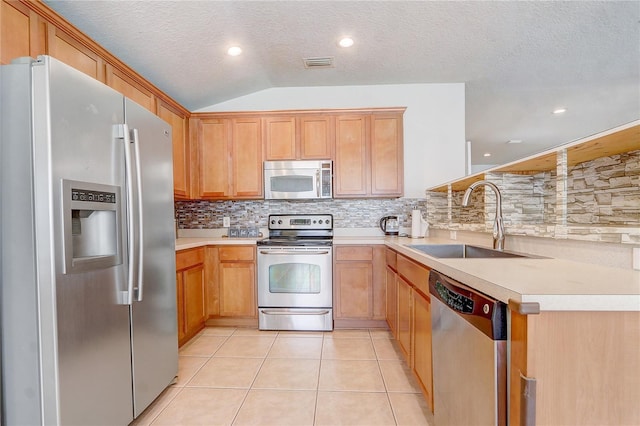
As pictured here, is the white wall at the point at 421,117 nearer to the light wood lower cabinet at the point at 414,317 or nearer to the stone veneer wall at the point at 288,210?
the stone veneer wall at the point at 288,210

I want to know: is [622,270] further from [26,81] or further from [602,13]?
[26,81]

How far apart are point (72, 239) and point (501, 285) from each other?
5.09ft

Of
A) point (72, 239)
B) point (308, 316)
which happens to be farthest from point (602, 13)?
point (72, 239)

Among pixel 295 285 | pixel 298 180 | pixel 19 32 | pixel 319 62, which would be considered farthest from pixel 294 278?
pixel 19 32

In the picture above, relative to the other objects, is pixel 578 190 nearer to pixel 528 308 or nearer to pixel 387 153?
pixel 528 308

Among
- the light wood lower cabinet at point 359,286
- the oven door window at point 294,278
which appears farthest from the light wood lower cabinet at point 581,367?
the oven door window at point 294,278

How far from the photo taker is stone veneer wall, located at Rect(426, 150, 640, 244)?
1.34 m

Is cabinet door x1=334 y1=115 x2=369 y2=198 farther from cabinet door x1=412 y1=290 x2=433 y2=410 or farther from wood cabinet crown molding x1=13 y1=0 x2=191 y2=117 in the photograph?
wood cabinet crown molding x1=13 y1=0 x2=191 y2=117

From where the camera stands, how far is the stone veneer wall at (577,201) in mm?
1345

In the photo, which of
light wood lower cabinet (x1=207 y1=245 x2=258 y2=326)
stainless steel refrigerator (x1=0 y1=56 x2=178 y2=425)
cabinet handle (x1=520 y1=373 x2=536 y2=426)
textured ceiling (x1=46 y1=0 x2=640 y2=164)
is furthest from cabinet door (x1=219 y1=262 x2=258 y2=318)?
cabinet handle (x1=520 y1=373 x2=536 y2=426)

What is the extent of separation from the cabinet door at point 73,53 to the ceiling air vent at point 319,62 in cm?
158

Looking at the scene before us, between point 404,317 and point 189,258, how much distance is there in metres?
1.82

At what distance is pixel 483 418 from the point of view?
2.99 ft

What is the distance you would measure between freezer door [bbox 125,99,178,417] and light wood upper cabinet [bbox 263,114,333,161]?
1.41 meters
